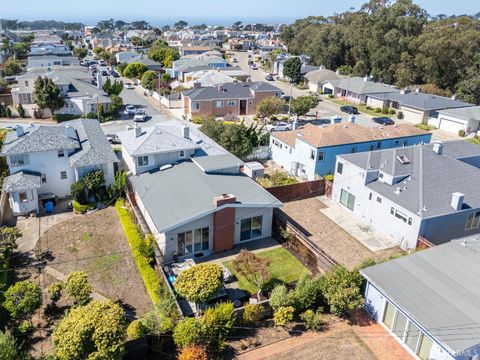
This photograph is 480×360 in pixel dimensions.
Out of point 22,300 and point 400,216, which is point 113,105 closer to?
point 22,300

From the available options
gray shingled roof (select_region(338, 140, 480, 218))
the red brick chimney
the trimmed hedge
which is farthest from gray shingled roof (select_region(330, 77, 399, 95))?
the trimmed hedge

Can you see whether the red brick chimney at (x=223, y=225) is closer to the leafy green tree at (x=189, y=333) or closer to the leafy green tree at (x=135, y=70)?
the leafy green tree at (x=189, y=333)

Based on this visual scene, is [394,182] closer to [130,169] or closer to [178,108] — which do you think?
[130,169]

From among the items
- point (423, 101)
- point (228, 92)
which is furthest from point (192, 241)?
point (423, 101)

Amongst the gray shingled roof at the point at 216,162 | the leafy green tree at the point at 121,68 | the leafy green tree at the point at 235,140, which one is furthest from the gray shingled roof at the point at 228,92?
the leafy green tree at the point at 121,68

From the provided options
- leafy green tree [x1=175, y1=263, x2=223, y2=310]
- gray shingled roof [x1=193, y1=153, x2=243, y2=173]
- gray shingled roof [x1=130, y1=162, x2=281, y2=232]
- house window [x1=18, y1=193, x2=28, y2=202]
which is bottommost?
house window [x1=18, y1=193, x2=28, y2=202]

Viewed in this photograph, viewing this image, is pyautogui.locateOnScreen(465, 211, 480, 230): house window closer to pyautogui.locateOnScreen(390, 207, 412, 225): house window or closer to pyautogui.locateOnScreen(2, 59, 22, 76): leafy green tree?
pyautogui.locateOnScreen(390, 207, 412, 225): house window
